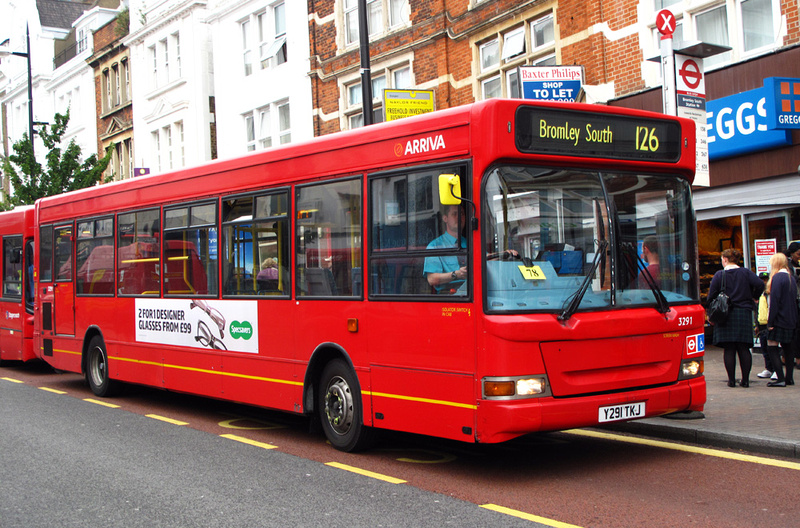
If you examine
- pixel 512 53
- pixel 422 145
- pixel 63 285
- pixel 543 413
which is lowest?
pixel 543 413

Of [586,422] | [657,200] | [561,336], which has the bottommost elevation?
[586,422]

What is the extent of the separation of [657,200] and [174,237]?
232 inches

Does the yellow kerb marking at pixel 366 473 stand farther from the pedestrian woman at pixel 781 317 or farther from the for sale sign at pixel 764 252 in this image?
the for sale sign at pixel 764 252

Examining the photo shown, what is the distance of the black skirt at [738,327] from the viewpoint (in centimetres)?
1086

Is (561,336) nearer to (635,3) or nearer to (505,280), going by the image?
(505,280)

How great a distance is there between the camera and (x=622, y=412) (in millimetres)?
6910

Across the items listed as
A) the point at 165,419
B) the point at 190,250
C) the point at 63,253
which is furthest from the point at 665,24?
the point at 63,253

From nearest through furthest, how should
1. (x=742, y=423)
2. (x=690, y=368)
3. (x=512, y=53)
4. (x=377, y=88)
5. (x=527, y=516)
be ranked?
(x=527, y=516)
(x=690, y=368)
(x=742, y=423)
(x=512, y=53)
(x=377, y=88)

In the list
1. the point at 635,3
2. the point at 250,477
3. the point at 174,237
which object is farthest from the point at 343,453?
the point at 635,3

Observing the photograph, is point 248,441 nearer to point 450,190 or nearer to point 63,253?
point 450,190

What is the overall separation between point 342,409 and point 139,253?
4686 mm

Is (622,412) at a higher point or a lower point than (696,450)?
higher

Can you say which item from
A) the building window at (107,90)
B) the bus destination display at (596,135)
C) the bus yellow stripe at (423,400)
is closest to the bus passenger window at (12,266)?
the bus yellow stripe at (423,400)

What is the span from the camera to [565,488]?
6531 millimetres
